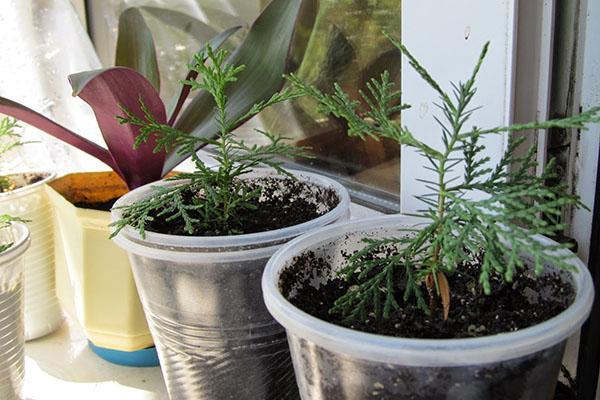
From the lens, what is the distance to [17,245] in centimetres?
70

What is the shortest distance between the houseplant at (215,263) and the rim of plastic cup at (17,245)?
0.17 meters

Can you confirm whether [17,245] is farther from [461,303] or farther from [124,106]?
[461,303]

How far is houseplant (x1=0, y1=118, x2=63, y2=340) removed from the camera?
2.86 feet

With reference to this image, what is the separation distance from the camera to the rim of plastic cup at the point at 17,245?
684 millimetres

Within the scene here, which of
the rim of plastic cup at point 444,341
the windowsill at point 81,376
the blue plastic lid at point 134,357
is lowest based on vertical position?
the windowsill at point 81,376

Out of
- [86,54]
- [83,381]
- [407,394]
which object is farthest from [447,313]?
[86,54]

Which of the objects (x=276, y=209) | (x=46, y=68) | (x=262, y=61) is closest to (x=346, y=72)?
(x=262, y=61)

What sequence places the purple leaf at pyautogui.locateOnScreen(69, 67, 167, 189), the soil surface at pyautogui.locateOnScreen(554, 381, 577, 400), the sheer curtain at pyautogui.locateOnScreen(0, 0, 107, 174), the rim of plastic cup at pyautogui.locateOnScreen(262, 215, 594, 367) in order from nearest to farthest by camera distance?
the rim of plastic cup at pyautogui.locateOnScreen(262, 215, 594, 367) → the soil surface at pyautogui.locateOnScreen(554, 381, 577, 400) → the purple leaf at pyautogui.locateOnScreen(69, 67, 167, 189) → the sheer curtain at pyautogui.locateOnScreen(0, 0, 107, 174)

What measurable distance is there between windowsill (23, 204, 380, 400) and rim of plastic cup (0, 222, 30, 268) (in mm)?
196

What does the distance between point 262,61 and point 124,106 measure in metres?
0.18

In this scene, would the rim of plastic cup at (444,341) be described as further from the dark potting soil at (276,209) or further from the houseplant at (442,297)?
the dark potting soil at (276,209)

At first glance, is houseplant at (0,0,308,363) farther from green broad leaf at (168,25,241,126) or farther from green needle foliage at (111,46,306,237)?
green needle foliage at (111,46,306,237)

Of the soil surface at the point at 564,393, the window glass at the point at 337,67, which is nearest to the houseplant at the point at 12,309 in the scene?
the window glass at the point at 337,67

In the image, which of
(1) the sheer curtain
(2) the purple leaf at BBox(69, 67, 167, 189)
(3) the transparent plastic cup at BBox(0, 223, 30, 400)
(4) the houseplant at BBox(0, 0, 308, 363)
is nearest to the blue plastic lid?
(4) the houseplant at BBox(0, 0, 308, 363)
